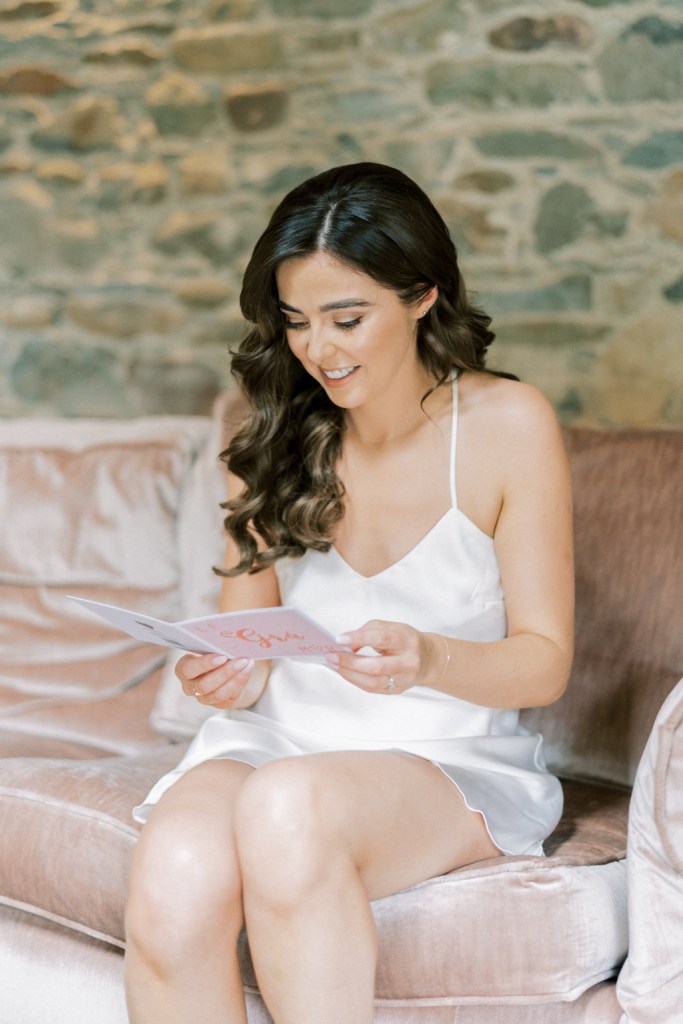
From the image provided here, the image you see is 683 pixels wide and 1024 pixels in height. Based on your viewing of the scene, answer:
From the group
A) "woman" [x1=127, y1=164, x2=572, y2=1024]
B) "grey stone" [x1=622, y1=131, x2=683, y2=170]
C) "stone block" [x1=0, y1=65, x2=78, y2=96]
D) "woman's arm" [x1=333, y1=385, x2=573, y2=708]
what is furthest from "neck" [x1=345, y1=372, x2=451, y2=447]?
"stone block" [x1=0, y1=65, x2=78, y2=96]

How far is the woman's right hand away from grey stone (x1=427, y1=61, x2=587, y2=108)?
72.2 inches

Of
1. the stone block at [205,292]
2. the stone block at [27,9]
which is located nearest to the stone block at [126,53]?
the stone block at [27,9]

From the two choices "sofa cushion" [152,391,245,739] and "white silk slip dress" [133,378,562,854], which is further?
"sofa cushion" [152,391,245,739]

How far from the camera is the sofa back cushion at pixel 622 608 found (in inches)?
74.4

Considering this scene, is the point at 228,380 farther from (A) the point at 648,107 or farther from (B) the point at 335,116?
(A) the point at 648,107

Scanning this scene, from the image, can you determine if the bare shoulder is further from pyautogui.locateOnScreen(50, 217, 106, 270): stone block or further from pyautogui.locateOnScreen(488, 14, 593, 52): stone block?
pyautogui.locateOnScreen(50, 217, 106, 270): stone block

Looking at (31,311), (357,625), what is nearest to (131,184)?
(31,311)

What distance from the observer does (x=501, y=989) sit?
1.45m

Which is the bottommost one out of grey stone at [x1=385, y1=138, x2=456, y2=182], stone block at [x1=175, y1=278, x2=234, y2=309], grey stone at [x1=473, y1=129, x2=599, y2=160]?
stone block at [x1=175, y1=278, x2=234, y2=309]

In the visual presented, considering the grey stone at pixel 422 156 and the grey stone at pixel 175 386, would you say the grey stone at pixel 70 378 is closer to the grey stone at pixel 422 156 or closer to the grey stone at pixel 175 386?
the grey stone at pixel 175 386

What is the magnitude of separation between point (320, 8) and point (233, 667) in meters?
2.12

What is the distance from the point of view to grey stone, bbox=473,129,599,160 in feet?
9.30

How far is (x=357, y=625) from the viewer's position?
1735 millimetres

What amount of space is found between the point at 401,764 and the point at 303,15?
225 cm
